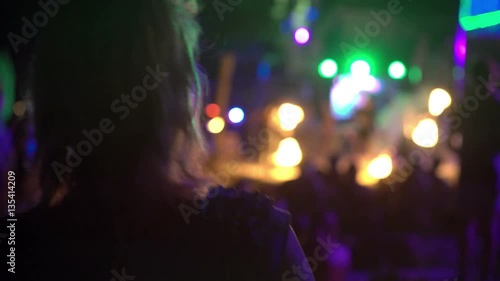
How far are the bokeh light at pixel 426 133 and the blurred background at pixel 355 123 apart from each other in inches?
1.1

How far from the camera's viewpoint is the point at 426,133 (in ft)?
20.5

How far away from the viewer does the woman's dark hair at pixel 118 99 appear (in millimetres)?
1065

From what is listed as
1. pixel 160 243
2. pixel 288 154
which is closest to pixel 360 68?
pixel 288 154

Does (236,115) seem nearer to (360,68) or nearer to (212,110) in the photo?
(212,110)

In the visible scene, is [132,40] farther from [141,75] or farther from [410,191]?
[410,191]

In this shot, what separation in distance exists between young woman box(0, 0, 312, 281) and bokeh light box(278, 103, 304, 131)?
5289 millimetres

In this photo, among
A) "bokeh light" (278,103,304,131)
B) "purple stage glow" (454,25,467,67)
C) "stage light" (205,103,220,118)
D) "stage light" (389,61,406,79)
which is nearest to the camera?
"purple stage glow" (454,25,467,67)

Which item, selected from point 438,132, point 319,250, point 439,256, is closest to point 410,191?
point 439,256

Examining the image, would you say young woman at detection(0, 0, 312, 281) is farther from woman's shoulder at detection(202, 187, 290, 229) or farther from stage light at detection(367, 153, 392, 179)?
stage light at detection(367, 153, 392, 179)

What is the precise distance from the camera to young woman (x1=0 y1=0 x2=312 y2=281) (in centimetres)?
106

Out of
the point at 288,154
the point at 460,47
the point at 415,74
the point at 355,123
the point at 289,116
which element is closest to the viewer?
the point at 460,47

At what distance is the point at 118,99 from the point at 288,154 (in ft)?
16.8

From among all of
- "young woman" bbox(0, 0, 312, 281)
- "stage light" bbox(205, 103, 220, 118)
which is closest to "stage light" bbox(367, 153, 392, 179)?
"stage light" bbox(205, 103, 220, 118)

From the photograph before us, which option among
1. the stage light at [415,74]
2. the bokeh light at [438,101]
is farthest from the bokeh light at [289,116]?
the bokeh light at [438,101]
